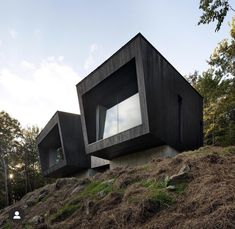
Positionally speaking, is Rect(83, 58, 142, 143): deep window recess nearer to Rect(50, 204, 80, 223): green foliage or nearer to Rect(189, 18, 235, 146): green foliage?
Rect(50, 204, 80, 223): green foliage

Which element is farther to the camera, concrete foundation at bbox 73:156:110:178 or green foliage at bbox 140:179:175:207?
concrete foundation at bbox 73:156:110:178

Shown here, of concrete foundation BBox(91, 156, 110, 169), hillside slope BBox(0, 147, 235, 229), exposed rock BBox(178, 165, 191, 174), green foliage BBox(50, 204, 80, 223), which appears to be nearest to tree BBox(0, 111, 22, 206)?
concrete foundation BBox(91, 156, 110, 169)

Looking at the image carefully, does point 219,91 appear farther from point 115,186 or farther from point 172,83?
point 115,186

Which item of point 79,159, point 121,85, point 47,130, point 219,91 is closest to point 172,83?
point 121,85

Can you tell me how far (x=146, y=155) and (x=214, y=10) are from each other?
746 centimetres

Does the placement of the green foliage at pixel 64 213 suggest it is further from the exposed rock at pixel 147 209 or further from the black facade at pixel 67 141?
the black facade at pixel 67 141

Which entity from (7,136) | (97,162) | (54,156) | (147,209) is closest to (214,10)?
(147,209)

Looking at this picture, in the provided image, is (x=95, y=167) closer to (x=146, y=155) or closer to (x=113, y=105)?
(x=113, y=105)

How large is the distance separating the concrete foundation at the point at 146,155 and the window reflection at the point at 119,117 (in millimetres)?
1665

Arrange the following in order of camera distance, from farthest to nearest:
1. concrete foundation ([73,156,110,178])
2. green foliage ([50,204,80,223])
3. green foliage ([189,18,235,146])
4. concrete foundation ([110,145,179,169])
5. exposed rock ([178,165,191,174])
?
concrete foundation ([73,156,110,178]), green foliage ([189,18,235,146]), concrete foundation ([110,145,179,169]), green foliage ([50,204,80,223]), exposed rock ([178,165,191,174])

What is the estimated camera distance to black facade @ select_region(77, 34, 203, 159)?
397 inches

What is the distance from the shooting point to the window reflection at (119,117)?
11.3 m

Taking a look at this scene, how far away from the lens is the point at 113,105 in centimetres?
1301

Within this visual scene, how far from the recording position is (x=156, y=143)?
11070 millimetres
